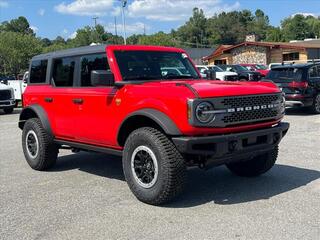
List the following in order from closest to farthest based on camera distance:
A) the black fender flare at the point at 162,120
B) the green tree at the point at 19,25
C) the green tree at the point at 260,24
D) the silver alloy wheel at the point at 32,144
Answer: the black fender flare at the point at 162,120, the silver alloy wheel at the point at 32,144, the green tree at the point at 260,24, the green tree at the point at 19,25

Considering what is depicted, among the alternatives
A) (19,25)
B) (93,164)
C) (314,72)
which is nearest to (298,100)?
(314,72)

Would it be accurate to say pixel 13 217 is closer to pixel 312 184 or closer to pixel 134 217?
pixel 134 217

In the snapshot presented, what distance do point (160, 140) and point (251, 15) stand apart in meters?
147

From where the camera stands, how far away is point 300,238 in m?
4.41

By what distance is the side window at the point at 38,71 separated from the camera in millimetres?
7832

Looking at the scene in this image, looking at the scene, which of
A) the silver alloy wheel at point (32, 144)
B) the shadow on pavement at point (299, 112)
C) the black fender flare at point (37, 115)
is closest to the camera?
the black fender flare at point (37, 115)

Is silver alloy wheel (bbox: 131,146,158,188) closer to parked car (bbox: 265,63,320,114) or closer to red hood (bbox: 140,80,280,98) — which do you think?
red hood (bbox: 140,80,280,98)

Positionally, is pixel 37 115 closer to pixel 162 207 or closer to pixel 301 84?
pixel 162 207

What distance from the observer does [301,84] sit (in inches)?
590

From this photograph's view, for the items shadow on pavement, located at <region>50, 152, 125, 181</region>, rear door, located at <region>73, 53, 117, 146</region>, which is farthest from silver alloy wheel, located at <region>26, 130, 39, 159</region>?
rear door, located at <region>73, 53, 117, 146</region>

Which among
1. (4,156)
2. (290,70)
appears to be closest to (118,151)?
(4,156)

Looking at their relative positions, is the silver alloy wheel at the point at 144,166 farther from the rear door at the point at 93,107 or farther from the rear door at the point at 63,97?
the rear door at the point at 63,97

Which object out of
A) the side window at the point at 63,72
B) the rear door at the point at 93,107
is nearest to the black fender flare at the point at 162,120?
the rear door at the point at 93,107

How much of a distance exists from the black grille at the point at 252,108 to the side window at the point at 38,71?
362cm
